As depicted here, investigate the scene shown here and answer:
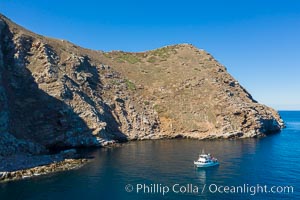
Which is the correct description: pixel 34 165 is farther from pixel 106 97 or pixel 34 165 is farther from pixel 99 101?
pixel 106 97

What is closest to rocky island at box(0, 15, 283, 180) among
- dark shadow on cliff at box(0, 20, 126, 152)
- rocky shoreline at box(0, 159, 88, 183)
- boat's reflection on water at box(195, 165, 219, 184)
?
rocky shoreline at box(0, 159, 88, 183)

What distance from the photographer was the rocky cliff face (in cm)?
9669

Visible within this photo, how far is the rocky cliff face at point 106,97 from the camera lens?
3807 inches

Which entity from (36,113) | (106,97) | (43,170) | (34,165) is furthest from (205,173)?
(106,97)

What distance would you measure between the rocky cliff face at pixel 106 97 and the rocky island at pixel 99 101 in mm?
321

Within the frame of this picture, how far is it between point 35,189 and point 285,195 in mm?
44256

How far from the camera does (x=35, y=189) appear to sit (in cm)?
5841

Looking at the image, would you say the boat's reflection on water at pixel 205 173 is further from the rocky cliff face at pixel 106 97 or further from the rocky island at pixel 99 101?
the rocky cliff face at pixel 106 97

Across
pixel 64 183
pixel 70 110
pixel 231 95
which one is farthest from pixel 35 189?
pixel 231 95

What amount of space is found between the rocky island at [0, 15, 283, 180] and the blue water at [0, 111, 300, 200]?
844cm

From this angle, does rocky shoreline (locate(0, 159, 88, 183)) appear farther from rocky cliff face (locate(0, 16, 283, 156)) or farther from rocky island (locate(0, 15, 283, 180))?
rocky cliff face (locate(0, 16, 283, 156))

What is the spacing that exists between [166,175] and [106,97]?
69655 mm

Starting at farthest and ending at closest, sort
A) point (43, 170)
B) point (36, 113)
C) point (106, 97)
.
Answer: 1. point (106, 97)
2. point (36, 113)
3. point (43, 170)

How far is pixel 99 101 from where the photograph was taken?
124750 millimetres
